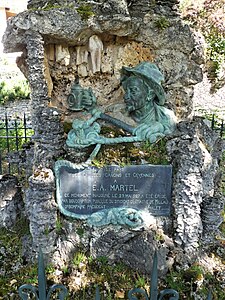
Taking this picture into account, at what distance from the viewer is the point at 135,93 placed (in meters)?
3.86

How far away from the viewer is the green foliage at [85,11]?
3777 mm

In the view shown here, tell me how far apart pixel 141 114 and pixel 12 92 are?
40.9 ft

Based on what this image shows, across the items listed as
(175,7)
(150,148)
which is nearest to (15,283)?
(150,148)

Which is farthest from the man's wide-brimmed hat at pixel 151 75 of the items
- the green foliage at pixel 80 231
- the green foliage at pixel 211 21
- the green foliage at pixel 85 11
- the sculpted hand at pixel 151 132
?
the green foliage at pixel 211 21

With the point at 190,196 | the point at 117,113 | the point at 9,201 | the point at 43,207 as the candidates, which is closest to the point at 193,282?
the point at 190,196

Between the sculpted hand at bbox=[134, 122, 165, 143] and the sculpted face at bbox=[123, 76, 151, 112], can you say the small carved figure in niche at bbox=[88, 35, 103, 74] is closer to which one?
the sculpted face at bbox=[123, 76, 151, 112]

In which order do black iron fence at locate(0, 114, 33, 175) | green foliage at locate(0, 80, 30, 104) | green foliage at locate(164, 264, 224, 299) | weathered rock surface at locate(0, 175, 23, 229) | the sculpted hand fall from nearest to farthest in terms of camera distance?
green foliage at locate(164, 264, 224, 299)
the sculpted hand
weathered rock surface at locate(0, 175, 23, 229)
black iron fence at locate(0, 114, 33, 175)
green foliage at locate(0, 80, 30, 104)

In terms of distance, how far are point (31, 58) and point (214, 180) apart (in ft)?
10.2

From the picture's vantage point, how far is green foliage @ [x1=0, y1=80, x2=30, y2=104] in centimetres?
1492

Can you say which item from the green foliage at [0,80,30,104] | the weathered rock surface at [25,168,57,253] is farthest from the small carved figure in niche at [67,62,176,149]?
the green foliage at [0,80,30,104]

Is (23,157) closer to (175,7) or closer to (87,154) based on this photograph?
(87,154)

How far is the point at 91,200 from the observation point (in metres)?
3.86

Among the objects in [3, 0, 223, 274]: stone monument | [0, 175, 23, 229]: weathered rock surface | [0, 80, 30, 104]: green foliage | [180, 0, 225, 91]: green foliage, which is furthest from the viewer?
[0, 80, 30, 104]: green foliage

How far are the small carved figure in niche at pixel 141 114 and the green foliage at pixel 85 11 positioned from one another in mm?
726
